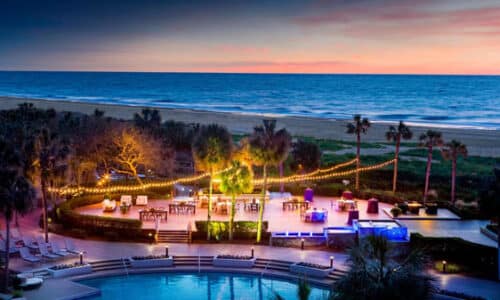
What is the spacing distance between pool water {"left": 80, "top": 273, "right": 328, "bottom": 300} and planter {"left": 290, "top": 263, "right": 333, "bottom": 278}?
2.90ft

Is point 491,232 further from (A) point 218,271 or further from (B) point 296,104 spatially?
(B) point 296,104

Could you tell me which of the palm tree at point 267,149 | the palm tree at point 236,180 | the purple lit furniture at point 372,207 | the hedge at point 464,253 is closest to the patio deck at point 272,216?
the purple lit furniture at point 372,207

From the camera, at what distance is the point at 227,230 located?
30172 mm

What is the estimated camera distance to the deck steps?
2975 centimetres

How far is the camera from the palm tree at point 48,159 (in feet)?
93.6

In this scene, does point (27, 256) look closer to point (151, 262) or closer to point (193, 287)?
point (151, 262)

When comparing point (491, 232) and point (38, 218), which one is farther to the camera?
point (38, 218)

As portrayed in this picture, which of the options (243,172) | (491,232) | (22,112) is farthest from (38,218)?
(491,232)

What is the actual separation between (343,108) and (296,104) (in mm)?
13008

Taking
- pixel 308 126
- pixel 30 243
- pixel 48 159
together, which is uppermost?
pixel 308 126

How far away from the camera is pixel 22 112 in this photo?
46.2 m

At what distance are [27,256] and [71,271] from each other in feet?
8.87

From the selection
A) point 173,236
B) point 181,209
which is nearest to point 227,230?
point 173,236

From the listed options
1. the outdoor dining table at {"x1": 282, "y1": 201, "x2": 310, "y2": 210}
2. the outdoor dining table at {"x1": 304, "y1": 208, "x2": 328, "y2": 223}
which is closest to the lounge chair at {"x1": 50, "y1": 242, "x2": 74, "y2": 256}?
the outdoor dining table at {"x1": 304, "y1": 208, "x2": 328, "y2": 223}
